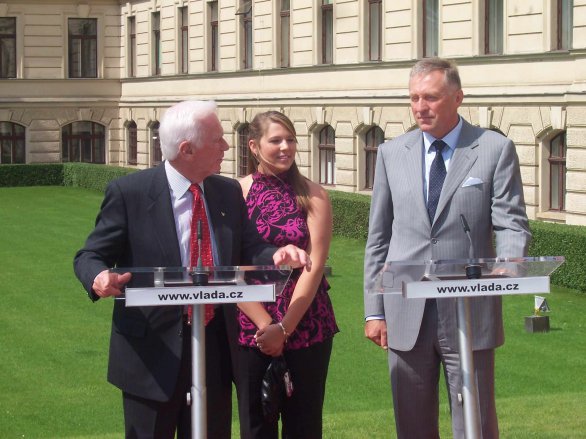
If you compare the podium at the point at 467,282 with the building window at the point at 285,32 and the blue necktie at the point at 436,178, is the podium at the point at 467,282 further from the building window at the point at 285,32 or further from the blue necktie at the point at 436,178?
the building window at the point at 285,32

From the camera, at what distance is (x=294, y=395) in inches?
244

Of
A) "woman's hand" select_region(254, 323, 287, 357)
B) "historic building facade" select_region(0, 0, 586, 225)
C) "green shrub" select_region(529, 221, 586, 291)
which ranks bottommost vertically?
"green shrub" select_region(529, 221, 586, 291)

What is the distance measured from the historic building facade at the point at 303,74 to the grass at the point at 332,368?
201 inches

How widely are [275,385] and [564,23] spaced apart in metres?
19.8

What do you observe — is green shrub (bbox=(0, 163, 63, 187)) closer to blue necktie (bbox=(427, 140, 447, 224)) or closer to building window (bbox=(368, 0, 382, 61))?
building window (bbox=(368, 0, 382, 61))

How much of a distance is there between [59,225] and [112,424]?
2069 cm

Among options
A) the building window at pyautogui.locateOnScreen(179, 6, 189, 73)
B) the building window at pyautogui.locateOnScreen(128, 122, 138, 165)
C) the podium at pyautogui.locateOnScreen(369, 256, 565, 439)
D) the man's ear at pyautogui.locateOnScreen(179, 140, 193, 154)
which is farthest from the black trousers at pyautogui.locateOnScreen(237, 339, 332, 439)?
the building window at pyautogui.locateOnScreen(128, 122, 138, 165)

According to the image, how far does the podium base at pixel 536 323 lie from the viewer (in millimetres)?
15508

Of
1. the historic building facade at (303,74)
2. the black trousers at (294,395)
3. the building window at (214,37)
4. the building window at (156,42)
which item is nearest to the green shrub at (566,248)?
the historic building facade at (303,74)

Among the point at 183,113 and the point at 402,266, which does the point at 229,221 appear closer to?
the point at 183,113

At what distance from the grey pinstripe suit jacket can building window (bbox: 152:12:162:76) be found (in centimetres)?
4139

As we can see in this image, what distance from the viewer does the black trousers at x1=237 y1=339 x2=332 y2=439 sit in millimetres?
6211

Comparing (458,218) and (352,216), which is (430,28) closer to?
(352,216)

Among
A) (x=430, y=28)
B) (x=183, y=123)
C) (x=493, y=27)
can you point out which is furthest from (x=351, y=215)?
(x=183, y=123)
